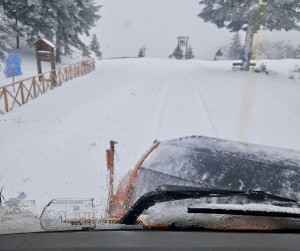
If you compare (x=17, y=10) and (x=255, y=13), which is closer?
(x=255, y=13)

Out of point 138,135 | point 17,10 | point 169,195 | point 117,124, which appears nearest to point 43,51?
point 17,10

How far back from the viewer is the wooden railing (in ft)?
53.7

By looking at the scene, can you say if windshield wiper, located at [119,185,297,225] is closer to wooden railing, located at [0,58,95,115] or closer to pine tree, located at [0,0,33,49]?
wooden railing, located at [0,58,95,115]

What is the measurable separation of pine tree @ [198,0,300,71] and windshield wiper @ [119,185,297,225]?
22.5 m

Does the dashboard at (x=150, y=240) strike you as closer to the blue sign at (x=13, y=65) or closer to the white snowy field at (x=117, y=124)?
the white snowy field at (x=117, y=124)

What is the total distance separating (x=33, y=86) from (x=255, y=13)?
1510cm

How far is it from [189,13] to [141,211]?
414ft

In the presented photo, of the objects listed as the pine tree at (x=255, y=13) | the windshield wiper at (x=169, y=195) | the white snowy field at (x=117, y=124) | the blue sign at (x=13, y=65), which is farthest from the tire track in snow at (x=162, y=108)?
the windshield wiper at (x=169, y=195)

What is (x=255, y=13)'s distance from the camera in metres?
22.7

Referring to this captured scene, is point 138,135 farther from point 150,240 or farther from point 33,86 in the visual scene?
point 33,86

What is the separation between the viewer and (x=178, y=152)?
4723mm

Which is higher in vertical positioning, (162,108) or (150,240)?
(150,240)

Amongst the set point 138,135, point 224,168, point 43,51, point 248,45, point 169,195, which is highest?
point 248,45

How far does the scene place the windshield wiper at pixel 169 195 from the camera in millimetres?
2158
